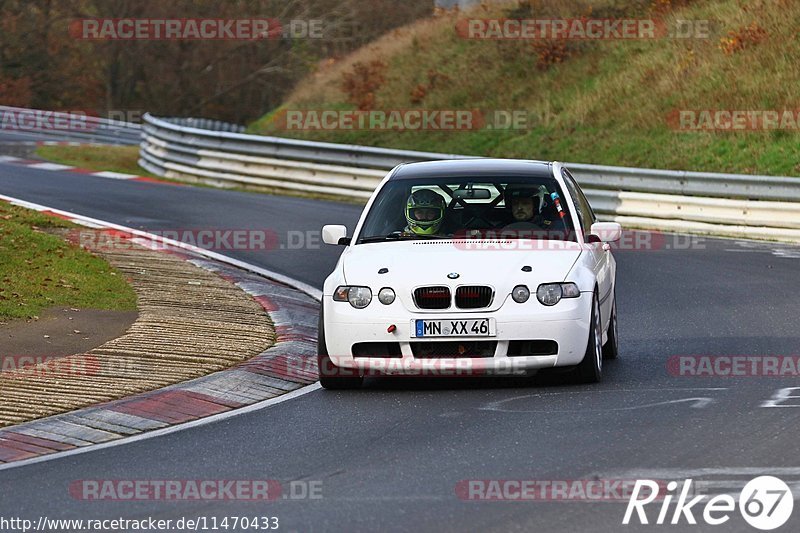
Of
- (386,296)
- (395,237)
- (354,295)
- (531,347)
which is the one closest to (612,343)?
(531,347)

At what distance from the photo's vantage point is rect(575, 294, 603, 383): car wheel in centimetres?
962

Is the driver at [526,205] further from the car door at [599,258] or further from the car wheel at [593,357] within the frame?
the car wheel at [593,357]

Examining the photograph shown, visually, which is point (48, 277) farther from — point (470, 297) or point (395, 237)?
point (470, 297)

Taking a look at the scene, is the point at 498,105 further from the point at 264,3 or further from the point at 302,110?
the point at 264,3

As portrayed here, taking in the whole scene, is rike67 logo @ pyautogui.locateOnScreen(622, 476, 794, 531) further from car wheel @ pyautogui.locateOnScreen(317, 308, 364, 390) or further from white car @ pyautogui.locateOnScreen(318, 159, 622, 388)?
car wheel @ pyautogui.locateOnScreen(317, 308, 364, 390)

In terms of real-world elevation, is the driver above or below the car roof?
below

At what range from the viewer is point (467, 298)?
31.3 ft

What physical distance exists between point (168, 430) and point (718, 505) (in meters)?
3.62

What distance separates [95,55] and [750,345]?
163 feet

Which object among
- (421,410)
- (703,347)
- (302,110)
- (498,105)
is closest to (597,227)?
(703,347)

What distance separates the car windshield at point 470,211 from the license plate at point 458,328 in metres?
1.09

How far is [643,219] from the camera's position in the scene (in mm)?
21359

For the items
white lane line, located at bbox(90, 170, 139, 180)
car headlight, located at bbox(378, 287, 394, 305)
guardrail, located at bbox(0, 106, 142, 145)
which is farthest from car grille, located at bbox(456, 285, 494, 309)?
guardrail, located at bbox(0, 106, 142, 145)

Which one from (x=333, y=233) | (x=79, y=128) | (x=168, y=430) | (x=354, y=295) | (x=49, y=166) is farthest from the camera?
(x=79, y=128)
